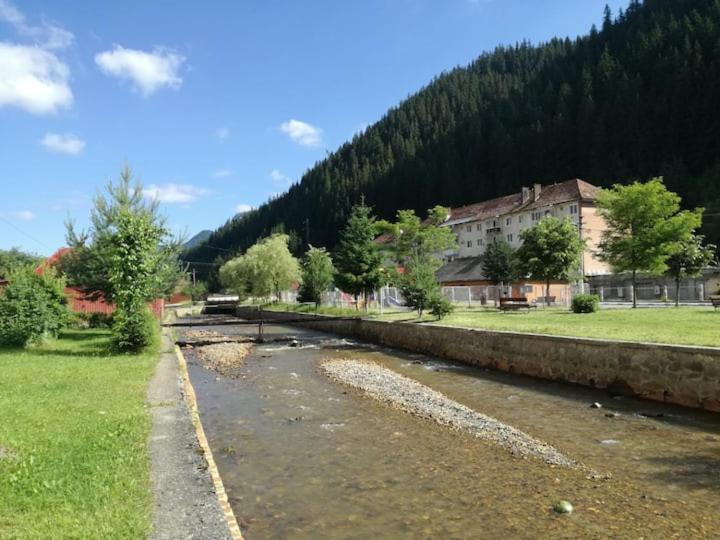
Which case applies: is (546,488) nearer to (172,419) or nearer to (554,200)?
(172,419)

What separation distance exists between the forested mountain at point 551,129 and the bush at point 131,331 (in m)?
70.7

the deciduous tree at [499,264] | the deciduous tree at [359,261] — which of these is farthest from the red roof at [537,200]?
the deciduous tree at [359,261]

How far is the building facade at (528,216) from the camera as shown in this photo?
66.5 metres

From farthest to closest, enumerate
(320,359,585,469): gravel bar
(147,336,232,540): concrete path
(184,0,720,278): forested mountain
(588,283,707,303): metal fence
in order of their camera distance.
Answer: (184,0,720,278): forested mountain < (588,283,707,303): metal fence < (320,359,585,469): gravel bar < (147,336,232,540): concrete path

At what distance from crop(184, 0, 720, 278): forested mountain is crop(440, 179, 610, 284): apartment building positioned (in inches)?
625

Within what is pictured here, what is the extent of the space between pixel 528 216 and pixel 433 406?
68.8 m

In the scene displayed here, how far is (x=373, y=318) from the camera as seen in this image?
33.6 metres

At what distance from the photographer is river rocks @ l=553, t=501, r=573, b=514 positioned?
271 inches

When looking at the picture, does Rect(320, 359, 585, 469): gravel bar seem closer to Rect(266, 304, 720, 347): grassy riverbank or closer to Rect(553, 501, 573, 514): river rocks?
Rect(553, 501, 573, 514): river rocks

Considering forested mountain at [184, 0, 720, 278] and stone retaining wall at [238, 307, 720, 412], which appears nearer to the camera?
stone retaining wall at [238, 307, 720, 412]

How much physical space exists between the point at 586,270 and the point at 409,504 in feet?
202

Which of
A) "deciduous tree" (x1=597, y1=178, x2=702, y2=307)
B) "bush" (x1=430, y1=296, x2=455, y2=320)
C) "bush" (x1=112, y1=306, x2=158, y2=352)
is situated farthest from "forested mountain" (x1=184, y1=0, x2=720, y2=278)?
"bush" (x1=112, y1=306, x2=158, y2=352)

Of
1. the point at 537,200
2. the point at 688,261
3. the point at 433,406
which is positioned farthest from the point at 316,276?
the point at 537,200

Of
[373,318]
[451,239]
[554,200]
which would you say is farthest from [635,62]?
[373,318]
